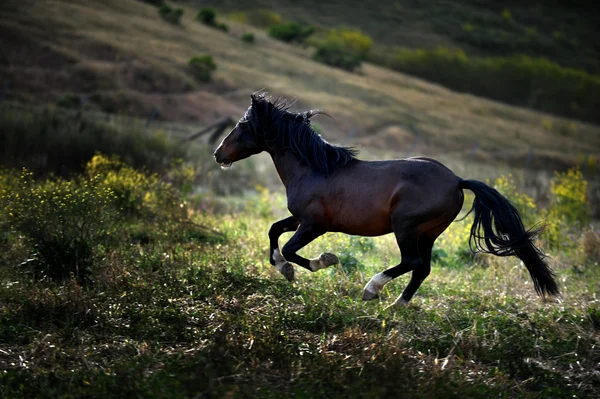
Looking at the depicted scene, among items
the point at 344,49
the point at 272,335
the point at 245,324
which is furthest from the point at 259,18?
the point at 272,335

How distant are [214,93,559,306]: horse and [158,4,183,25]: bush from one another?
182 feet

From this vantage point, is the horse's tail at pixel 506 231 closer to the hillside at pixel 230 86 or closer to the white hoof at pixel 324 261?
the white hoof at pixel 324 261

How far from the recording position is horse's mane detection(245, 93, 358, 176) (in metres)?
7.60

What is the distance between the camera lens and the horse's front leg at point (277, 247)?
743cm

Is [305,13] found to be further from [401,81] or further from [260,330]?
[260,330]

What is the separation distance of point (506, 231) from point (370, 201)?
1521 mm

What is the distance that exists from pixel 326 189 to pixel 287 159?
741 millimetres

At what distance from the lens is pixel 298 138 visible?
7828 mm

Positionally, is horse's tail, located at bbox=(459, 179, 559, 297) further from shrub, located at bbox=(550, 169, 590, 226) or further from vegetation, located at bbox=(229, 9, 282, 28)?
vegetation, located at bbox=(229, 9, 282, 28)

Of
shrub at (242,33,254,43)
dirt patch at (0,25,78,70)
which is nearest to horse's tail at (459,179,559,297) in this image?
dirt patch at (0,25,78,70)

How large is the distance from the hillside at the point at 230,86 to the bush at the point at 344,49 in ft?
6.15

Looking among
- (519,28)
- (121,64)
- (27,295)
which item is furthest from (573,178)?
(519,28)

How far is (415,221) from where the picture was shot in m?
6.85

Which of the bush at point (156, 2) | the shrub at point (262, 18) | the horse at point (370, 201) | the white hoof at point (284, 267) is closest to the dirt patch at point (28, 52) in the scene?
the bush at point (156, 2)
